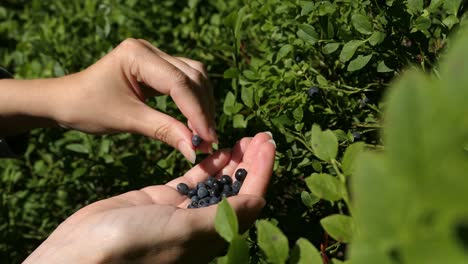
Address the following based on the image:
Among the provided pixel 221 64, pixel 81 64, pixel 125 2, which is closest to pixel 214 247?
pixel 221 64

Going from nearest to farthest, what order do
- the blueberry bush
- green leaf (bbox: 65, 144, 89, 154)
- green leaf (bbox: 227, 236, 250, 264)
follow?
1. the blueberry bush
2. green leaf (bbox: 227, 236, 250, 264)
3. green leaf (bbox: 65, 144, 89, 154)

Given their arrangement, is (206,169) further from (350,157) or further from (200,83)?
(350,157)

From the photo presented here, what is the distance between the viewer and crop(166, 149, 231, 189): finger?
1.56 meters

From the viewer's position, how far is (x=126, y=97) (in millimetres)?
1667

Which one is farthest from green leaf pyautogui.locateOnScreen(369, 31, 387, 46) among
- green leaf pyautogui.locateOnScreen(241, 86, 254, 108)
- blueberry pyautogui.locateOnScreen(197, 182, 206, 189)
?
blueberry pyautogui.locateOnScreen(197, 182, 206, 189)

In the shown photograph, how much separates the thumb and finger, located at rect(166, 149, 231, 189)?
10 cm

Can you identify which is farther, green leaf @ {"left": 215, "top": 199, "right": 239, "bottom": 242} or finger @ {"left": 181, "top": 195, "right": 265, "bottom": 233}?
finger @ {"left": 181, "top": 195, "right": 265, "bottom": 233}

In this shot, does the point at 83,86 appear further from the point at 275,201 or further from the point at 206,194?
the point at 275,201

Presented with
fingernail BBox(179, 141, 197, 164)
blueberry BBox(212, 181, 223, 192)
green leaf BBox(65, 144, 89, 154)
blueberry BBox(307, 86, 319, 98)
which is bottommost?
green leaf BBox(65, 144, 89, 154)

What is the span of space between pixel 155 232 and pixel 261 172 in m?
0.29

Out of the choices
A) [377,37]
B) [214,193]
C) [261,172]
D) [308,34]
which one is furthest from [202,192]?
[377,37]

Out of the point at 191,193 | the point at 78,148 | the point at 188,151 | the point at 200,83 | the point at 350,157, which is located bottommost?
the point at 78,148

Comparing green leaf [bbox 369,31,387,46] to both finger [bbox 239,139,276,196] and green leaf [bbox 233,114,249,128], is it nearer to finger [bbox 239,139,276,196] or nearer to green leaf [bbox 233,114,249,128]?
finger [bbox 239,139,276,196]

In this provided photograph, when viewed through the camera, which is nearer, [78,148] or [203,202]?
[203,202]
